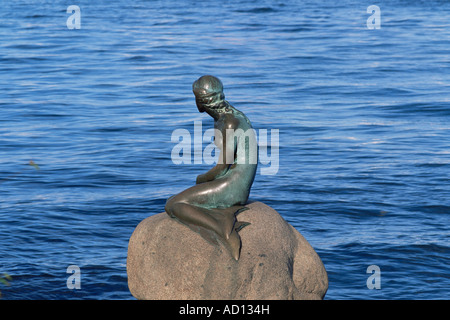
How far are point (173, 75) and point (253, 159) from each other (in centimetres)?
1535

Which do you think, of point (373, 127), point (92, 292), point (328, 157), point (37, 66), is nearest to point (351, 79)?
point (373, 127)

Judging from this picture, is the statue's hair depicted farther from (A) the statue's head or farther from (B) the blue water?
(B) the blue water

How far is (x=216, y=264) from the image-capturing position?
7.68m

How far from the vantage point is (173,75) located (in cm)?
2311

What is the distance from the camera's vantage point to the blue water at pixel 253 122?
36.0 ft

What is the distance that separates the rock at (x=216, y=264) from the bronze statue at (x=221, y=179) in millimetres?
137

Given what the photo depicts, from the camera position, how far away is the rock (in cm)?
768

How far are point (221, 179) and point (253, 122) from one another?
32.4ft

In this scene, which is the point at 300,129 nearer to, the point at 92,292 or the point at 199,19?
the point at 92,292

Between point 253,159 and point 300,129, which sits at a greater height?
point 253,159

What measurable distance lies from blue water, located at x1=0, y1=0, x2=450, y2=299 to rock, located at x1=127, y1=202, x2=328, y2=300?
1610 millimetres

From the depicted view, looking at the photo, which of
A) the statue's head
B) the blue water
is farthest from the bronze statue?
the blue water

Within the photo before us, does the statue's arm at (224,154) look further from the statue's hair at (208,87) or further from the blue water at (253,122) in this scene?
the blue water at (253,122)

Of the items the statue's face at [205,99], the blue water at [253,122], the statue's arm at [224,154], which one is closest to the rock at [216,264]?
the statue's arm at [224,154]
